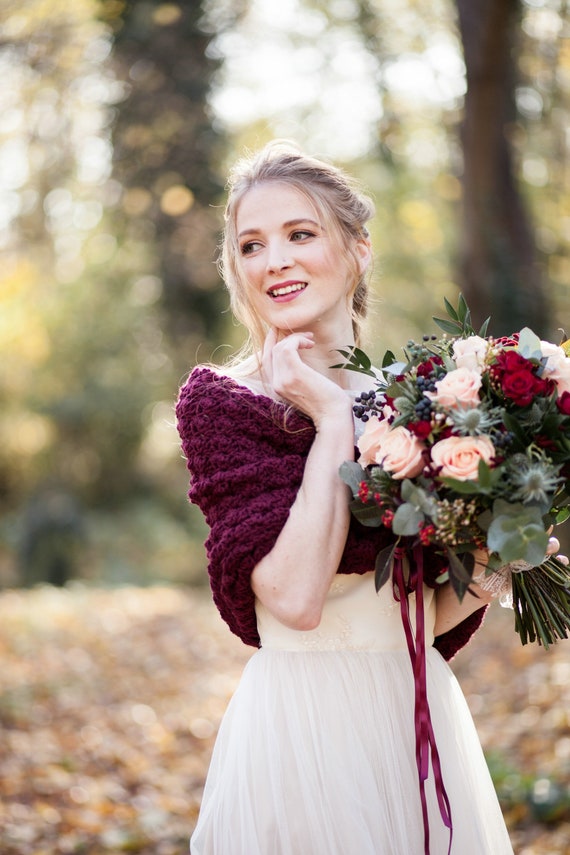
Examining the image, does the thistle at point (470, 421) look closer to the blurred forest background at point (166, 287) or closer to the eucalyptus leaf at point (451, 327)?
the eucalyptus leaf at point (451, 327)

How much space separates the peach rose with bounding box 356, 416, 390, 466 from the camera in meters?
2.12

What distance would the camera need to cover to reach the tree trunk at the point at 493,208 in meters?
7.57

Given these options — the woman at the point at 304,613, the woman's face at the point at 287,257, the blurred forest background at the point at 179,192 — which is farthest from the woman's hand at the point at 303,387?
the blurred forest background at the point at 179,192

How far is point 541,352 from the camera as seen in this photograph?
2164mm

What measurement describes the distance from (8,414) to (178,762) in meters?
12.6

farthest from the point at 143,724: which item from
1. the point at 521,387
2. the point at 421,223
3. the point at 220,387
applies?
the point at 421,223

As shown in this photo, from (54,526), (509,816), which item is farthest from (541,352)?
(54,526)

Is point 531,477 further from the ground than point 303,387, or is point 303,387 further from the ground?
point 303,387

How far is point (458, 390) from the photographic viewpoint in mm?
2020

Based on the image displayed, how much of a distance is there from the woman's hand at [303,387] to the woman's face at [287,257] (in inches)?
5.8

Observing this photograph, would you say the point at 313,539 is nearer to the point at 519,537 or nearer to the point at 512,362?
the point at 519,537

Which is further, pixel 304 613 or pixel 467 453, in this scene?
pixel 304 613

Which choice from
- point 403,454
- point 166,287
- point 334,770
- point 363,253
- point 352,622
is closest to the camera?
point 403,454

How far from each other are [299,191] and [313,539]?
37.8 inches
